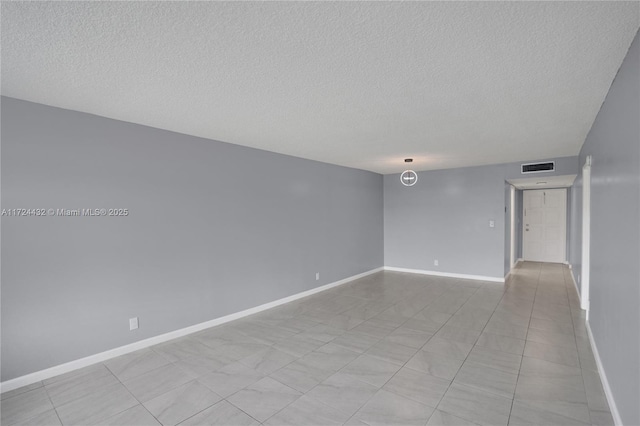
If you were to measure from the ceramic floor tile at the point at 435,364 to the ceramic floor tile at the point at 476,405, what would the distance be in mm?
226

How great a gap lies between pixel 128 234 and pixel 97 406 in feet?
5.08

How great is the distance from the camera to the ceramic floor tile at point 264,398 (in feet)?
7.29

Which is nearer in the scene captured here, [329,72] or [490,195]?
[329,72]

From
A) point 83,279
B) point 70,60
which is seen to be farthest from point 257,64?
point 83,279

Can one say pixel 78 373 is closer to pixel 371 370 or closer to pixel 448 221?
pixel 371 370

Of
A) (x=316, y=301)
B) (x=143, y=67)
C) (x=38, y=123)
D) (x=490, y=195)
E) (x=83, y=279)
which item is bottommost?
(x=316, y=301)

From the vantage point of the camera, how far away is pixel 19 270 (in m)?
2.53

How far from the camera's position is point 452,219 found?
6629 millimetres

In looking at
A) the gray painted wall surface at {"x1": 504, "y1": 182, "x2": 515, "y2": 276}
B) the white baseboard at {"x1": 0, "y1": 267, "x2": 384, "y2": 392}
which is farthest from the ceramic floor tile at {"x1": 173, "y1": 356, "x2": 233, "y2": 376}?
the gray painted wall surface at {"x1": 504, "y1": 182, "x2": 515, "y2": 276}

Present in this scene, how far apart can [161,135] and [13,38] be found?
177cm

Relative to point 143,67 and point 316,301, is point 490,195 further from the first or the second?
point 143,67

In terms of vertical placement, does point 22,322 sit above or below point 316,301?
above

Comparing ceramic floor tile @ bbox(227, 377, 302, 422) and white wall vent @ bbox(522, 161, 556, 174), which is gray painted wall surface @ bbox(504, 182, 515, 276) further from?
ceramic floor tile @ bbox(227, 377, 302, 422)

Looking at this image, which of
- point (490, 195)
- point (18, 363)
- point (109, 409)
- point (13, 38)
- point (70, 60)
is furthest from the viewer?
point (490, 195)
